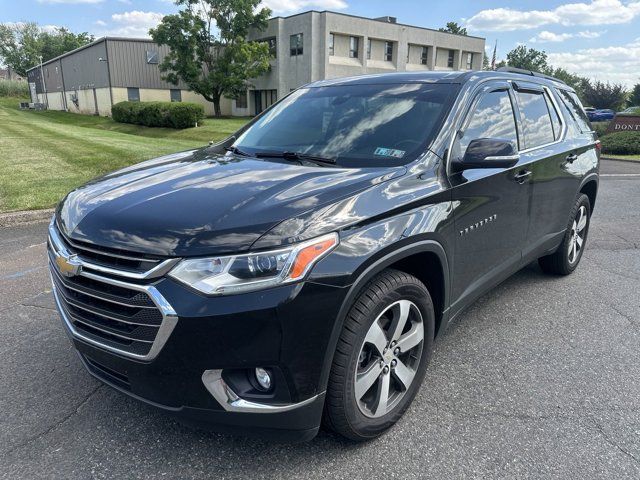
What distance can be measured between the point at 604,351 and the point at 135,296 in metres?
3.25

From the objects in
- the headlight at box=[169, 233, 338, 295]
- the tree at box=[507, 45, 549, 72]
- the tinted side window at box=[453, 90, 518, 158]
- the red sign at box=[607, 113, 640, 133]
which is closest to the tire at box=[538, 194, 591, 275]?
the tinted side window at box=[453, 90, 518, 158]

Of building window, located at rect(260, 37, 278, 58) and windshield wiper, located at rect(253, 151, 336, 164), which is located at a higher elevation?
building window, located at rect(260, 37, 278, 58)

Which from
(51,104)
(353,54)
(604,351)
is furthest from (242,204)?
(51,104)

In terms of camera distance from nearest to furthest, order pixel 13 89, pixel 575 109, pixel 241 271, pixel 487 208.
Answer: pixel 241 271
pixel 487 208
pixel 575 109
pixel 13 89

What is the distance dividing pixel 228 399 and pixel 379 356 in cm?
80

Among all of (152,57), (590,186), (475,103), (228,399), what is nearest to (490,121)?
(475,103)

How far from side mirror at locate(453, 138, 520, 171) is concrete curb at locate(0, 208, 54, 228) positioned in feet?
21.0

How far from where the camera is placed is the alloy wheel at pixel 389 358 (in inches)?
97.3

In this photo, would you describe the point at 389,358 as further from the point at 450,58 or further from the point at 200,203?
the point at 450,58

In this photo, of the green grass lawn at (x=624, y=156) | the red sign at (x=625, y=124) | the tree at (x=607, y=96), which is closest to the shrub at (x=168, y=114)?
the green grass lawn at (x=624, y=156)

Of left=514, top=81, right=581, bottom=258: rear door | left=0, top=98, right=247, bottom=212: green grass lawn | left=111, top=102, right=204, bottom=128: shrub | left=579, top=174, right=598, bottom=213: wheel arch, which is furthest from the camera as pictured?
left=111, top=102, right=204, bottom=128: shrub

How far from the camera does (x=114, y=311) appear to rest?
2207mm

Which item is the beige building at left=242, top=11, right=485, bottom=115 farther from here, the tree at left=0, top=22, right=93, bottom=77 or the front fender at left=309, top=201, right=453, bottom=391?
the tree at left=0, top=22, right=93, bottom=77

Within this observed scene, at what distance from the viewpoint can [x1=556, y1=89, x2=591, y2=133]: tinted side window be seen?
4.85 m
